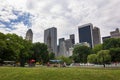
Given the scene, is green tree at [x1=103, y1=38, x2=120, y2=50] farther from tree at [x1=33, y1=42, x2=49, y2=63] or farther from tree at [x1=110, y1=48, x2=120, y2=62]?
tree at [x1=33, y1=42, x2=49, y2=63]

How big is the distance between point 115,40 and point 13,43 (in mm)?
55520

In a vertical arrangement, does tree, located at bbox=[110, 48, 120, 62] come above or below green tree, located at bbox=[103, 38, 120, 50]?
below

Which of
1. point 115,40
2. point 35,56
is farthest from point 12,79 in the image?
point 115,40

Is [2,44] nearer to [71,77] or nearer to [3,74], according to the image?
[3,74]

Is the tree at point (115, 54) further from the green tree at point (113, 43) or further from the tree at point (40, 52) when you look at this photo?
the tree at point (40, 52)

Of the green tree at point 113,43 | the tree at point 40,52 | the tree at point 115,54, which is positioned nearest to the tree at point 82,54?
the green tree at point 113,43

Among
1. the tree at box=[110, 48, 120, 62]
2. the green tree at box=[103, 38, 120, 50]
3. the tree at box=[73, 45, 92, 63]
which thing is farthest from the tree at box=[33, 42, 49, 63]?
the tree at box=[110, 48, 120, 62]

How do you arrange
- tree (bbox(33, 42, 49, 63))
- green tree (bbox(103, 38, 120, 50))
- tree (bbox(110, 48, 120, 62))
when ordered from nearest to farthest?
tree (bbox(110, 48, 120, 62))
green tree (bbox(103, 38, 120, 50))
tree (bbox(33, 42, 49, 63))

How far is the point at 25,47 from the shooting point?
74.1m

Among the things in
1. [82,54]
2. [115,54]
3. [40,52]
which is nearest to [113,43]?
[115,54]

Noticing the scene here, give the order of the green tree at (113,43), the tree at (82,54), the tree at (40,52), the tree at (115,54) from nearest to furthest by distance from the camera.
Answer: the tree at (115,54), the green tree at (113,43), the tree at (40,52), the tree at (82,54)

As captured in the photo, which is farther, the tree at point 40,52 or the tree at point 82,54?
the tree at point 82,54

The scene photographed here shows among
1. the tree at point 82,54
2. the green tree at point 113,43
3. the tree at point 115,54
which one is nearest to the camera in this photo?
the tree at point 115,54

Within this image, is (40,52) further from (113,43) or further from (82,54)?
(113,43)
